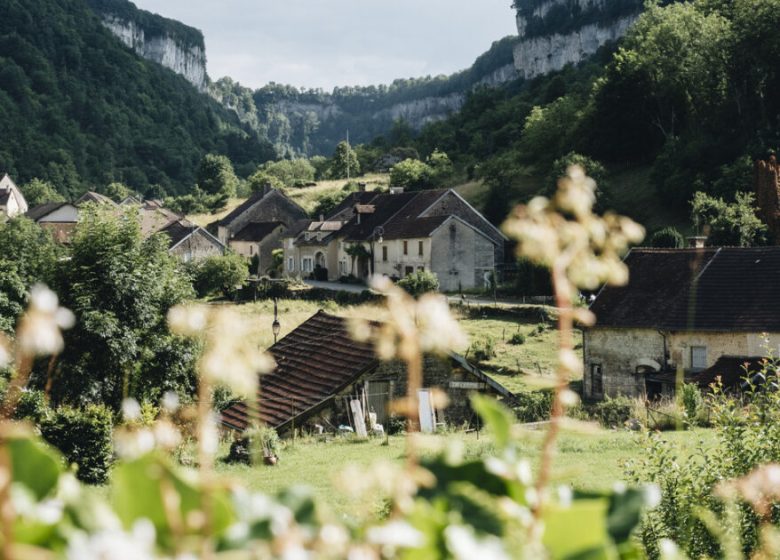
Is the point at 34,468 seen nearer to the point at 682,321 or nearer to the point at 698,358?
the point at 682,321

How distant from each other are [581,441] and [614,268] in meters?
17.6

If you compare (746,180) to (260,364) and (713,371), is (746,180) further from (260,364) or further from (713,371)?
(260,364)

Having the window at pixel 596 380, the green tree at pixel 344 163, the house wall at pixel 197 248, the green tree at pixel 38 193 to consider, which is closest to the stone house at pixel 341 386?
the window at pixel 596 380

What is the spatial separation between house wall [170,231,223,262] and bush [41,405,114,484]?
4799cm

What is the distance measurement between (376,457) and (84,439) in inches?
216

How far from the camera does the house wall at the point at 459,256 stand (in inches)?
2165

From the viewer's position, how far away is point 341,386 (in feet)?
71.3

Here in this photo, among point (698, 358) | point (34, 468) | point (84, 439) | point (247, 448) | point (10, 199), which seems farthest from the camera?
point (10, 199)

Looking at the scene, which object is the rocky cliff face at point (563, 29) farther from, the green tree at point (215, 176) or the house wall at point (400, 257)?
the house wall at point (400, 257)

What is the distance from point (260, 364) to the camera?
131cm

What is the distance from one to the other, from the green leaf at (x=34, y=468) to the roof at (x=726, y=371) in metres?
25.8

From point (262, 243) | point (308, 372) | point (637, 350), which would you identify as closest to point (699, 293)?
point (637, 350)

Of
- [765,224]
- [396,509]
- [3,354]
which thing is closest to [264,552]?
[396,509]

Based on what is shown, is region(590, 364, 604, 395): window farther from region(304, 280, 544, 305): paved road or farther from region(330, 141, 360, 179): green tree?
region(330, 141, 360, 179): green tree
